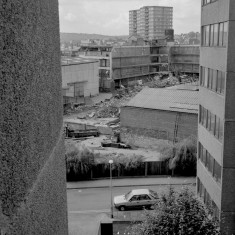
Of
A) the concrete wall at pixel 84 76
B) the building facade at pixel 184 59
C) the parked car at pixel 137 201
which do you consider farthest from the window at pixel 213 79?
the building facade at pixel 184 59

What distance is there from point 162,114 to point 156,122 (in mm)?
947

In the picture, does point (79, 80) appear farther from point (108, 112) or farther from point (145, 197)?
point (145, 197)

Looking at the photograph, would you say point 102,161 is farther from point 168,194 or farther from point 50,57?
point 50,57

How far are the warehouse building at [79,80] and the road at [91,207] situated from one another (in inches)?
1205

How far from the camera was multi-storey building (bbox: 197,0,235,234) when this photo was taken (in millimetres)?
12688

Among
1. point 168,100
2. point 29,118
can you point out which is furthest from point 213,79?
point 168,100

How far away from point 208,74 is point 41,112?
1454cm

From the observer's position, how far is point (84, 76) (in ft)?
192

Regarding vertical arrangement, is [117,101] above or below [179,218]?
below

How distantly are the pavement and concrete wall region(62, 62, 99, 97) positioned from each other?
103 feet

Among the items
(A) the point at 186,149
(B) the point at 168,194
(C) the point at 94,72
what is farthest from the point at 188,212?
(C) the point at 94,72

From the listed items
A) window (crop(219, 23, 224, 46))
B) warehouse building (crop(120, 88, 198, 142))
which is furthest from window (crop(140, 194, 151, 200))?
warehouse building (crop(120, 88, 198, 142))

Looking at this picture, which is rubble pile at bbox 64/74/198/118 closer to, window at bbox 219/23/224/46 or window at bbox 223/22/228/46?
window at bbox 219/23/224/46

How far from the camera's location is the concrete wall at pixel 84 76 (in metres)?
54.9
